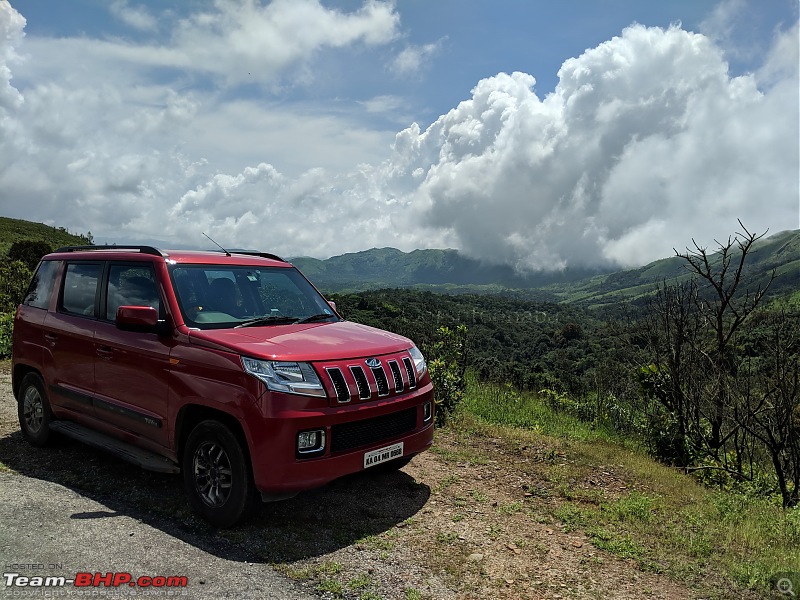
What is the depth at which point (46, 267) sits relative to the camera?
642cm

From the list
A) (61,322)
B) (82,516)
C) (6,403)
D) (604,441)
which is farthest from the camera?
(6,403)

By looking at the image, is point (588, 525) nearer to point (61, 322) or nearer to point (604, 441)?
point (604, 441)

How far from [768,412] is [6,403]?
11.5m

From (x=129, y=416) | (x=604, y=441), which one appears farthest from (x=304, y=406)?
(x=604, y=441)

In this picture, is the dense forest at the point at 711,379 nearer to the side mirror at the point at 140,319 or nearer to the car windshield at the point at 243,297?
the car windshield at the point at 243,297

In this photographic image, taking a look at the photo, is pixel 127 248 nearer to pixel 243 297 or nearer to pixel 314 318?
pixel 243 297

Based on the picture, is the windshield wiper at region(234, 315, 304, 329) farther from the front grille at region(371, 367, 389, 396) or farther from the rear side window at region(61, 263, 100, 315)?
the rear side window at region(61, 263, 100, 315)

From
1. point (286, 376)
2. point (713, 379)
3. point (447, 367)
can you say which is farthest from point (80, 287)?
point (713, 379)

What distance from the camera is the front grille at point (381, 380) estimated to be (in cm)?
448

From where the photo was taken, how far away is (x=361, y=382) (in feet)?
14.3

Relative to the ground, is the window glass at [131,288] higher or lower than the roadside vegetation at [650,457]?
higher

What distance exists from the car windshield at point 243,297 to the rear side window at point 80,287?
51.2 inches

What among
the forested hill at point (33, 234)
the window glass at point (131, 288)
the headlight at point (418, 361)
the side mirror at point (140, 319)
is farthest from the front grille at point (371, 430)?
the forested hill at point (33, 234)

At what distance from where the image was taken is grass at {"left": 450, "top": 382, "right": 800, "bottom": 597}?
3.98m
